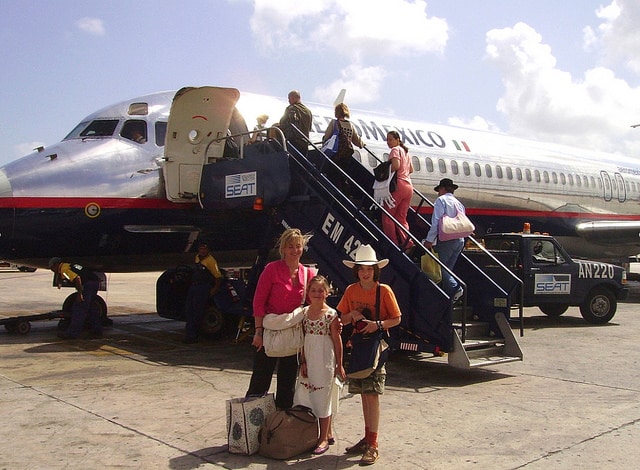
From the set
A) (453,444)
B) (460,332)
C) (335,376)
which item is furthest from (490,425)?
(460,332)

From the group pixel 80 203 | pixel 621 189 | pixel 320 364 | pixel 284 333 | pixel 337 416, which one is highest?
pixel 621 189

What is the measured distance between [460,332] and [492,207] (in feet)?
23.6

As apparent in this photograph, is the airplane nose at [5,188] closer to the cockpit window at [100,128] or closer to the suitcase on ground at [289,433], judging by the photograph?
the cockpit window at [100,128]

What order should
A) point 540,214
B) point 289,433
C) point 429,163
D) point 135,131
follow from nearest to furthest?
point 289,433
point 135,131
point 429,163
point 540,214

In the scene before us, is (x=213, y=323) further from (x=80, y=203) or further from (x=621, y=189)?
(x=621, y=189)

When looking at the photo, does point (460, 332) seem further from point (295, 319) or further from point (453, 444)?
point (295, 319)

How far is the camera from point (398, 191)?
923 centimetres

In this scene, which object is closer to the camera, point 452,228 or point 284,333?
point 284,333

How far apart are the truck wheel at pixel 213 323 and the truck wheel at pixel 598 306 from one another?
7092 mm

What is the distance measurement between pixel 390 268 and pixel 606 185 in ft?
42.1

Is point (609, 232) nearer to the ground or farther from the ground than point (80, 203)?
farther from the ground

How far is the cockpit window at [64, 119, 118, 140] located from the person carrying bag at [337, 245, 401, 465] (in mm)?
6692

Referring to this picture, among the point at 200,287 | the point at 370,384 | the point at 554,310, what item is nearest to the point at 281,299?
the point at 370,384

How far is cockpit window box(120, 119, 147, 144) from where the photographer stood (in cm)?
1097
